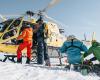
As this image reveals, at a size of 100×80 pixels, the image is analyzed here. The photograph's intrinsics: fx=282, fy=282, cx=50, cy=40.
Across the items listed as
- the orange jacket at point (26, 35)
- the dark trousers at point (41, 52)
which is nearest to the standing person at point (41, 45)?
the dark trousers at point (41, 52)

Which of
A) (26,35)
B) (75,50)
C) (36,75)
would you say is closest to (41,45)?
(26,35)

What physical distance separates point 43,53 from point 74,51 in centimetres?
302

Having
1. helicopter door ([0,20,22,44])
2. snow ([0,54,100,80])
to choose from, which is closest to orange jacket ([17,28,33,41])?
snow ([0,54,100,80])

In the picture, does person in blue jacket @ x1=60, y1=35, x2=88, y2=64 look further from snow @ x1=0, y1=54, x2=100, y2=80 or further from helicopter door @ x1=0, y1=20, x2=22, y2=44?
helicopter door @ x1=0, y1=20, x2=22, y2=44

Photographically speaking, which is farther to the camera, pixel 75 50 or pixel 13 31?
pixel 13 31

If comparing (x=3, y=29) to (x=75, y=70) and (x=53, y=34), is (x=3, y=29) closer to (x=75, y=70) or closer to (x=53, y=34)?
(x=53, y=34)

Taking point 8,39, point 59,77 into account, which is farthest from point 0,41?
point 59,77

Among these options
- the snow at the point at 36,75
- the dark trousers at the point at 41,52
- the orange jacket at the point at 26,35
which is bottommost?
the snow at the point at 36,75

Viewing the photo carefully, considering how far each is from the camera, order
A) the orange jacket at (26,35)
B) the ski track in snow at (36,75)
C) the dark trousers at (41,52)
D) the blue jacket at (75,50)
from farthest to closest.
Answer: the dark trousers at (41,52)
the orange jacket at (26,35)
the blue jacket at (75,50)
the ski track in snow at (36,75)

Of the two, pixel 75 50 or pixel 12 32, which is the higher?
pixel 12 32

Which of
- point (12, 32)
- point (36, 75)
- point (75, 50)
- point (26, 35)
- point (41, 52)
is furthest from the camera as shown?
point (12, 32)

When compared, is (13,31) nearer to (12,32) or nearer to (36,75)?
(12,32)

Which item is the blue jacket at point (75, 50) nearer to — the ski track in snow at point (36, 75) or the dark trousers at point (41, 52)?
the ski track in snow at point (36, 75)

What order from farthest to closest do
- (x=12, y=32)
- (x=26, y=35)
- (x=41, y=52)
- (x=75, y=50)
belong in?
1. (x=12, y=32)
2. (x=41, y=52)
3. (x=26, y=35)
4. (x=75, y=50)
